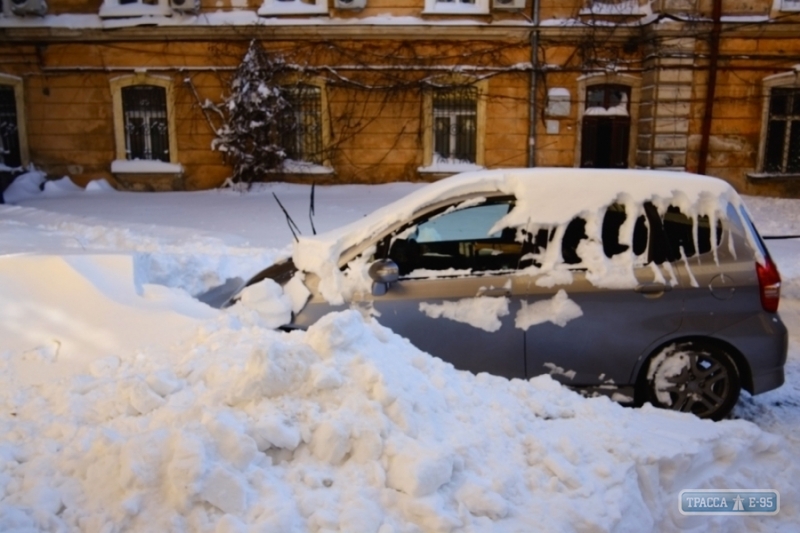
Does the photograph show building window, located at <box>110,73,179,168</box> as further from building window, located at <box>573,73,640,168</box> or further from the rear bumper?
the rear bumper

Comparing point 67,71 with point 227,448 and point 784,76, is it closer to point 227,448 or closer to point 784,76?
point 227,448

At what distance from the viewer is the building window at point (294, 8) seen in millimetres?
14805

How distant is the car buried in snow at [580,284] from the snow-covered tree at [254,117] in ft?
36.8

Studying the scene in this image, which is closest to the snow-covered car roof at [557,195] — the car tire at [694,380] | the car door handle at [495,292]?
the car door handle at [495,292]

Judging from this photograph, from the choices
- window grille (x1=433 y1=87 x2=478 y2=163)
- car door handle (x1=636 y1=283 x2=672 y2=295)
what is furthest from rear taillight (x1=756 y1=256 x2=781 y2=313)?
window grille (x1=433 y1=87 x2=478 y2=163)

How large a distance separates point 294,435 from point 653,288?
8.47 ft

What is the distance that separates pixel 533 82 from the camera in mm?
14938

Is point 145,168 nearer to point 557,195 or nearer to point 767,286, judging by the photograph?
point 557,195

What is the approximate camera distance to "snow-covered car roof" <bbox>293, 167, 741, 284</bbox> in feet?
14.0

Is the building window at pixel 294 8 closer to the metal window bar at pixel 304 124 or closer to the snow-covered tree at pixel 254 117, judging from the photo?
the snow-covered tree at pixel 254 117

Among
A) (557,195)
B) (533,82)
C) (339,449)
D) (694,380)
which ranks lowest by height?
(694,380)

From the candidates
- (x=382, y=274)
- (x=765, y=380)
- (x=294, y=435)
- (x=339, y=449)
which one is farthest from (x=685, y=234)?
(x=294, y=435)

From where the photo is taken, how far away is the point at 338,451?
8.85ft

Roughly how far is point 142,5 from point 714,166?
13990mm
